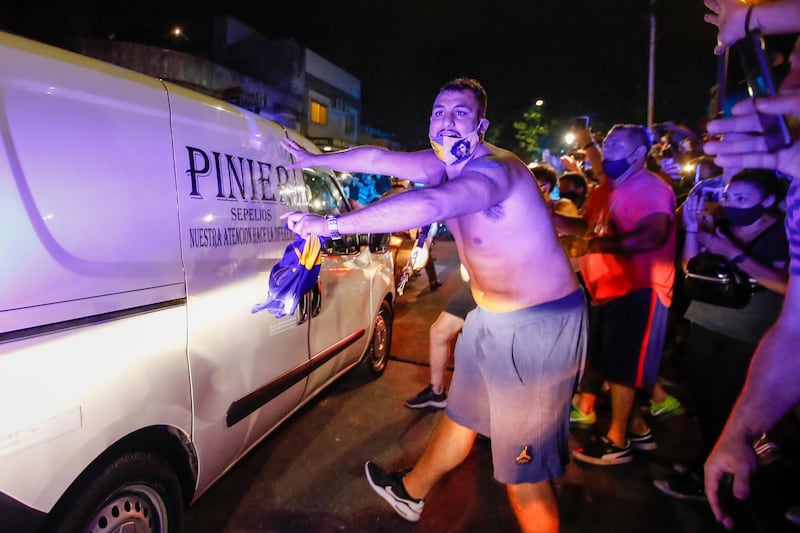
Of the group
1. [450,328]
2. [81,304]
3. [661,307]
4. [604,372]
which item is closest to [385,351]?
[450,328]

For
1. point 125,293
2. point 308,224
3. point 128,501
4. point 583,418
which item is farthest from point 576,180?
point 128,501

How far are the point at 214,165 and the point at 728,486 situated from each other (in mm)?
2283

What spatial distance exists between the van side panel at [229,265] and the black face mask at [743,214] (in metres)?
2.62

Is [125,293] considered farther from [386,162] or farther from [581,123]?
[581,123]

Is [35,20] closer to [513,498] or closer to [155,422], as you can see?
[155,422]

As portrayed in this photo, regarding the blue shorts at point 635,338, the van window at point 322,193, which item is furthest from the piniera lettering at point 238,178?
the blue shorts at point 635,338

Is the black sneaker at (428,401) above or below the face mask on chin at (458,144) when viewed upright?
Answer: below

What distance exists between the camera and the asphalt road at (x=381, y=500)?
2.45 meters

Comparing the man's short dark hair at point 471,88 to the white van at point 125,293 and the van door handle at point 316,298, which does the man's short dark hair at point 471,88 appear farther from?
the van door handle at point 316,298

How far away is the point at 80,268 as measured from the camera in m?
1.56

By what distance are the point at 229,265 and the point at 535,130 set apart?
85.3 ft

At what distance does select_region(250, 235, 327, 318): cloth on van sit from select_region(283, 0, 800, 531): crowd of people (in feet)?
0.87

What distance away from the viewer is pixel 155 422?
1784 mm

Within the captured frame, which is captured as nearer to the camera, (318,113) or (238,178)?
(238,178)
